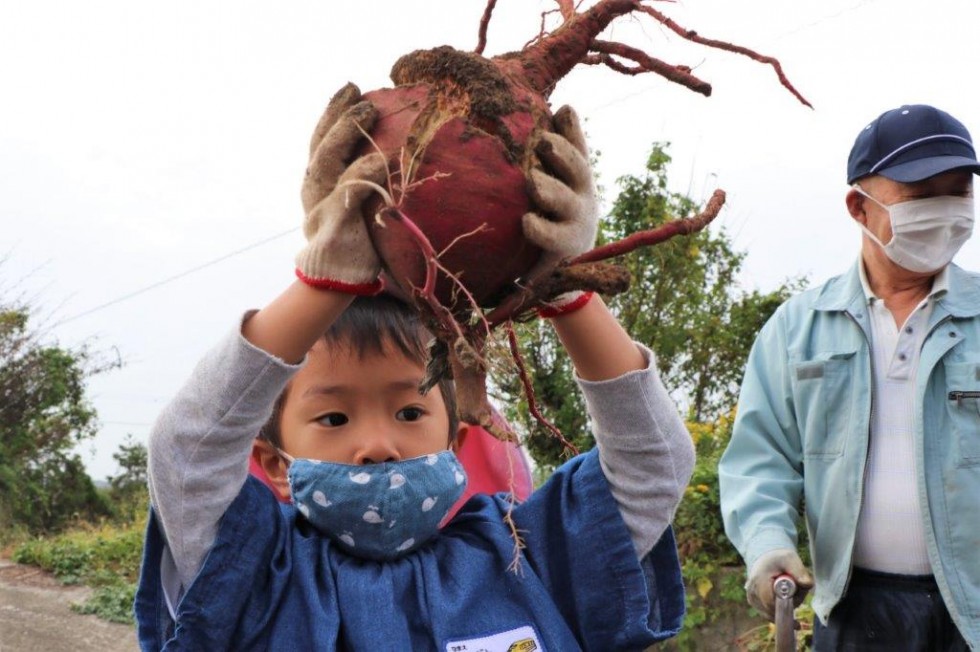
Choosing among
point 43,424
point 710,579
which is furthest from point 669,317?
point 43,424

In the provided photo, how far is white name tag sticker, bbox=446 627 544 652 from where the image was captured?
5.29 feet

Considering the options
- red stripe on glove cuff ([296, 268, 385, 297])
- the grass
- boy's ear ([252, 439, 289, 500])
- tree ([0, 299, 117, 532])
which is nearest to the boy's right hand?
red stripe on glove cuff ([296, 268, 385, 297])

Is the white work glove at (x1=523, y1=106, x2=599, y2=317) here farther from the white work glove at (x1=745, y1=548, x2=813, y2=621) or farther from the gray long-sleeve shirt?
the white work glove at (x1=745, y1=548, x2=813, y2=621)

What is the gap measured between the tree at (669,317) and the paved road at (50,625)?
9.36ft

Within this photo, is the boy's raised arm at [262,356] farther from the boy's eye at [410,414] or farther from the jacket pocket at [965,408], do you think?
the jacket pocket at [965,408]

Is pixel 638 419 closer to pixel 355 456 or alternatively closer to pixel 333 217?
pixel 355 456

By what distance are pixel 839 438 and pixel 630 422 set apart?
127cm

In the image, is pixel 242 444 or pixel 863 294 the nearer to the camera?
pixel 242 444

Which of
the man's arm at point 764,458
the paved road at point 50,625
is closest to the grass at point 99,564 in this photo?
the paved road at point 50,625

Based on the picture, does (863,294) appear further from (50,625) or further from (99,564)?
(99,564)

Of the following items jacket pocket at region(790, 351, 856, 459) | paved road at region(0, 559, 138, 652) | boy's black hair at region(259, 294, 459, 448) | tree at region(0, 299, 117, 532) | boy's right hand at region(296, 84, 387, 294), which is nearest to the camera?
boy's right hand at region(296, 84, 387, 294)

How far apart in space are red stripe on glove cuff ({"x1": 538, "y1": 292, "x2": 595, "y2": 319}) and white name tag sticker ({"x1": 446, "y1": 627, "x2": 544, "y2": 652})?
51 centimetres

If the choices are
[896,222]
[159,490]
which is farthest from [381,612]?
[896,222]

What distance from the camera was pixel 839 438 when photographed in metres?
2.70
